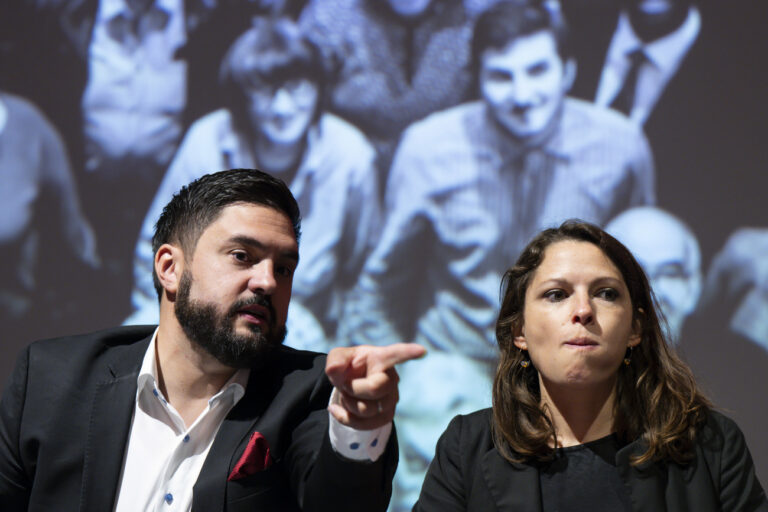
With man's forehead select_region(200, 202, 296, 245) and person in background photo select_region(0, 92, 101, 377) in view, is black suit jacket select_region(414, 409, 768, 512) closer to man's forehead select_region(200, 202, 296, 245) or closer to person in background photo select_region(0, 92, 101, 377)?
man's forehead select_region(200, 202, 296, 245)

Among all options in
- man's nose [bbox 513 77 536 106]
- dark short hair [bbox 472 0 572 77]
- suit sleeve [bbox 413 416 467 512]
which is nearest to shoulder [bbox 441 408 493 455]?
suit sleeve [bbox 413 416 467 512]

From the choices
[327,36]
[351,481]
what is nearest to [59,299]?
[327,36]

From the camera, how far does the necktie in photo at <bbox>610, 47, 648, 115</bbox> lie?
9.91 feet

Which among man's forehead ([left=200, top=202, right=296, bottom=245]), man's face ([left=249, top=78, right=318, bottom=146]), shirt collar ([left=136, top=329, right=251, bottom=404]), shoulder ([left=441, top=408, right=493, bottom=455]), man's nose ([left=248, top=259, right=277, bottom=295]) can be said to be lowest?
shoulder ([left=441, top=408, right=493, bottom=455])

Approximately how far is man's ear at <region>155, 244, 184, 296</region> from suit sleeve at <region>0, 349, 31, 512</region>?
40cm

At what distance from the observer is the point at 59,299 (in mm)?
3137

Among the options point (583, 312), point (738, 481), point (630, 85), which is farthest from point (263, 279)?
point (630, 85)

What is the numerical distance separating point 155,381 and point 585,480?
1060 mm

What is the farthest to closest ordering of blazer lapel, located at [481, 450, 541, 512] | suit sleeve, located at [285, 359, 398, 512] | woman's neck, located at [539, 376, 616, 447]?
woman's neck, located at [539, 376, 616, 447] → blazer lapel, located at [481, 450, 541, 512] → suit sleeve, located at [285, 359, 398, 512]

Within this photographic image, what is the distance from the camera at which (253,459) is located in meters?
1.67

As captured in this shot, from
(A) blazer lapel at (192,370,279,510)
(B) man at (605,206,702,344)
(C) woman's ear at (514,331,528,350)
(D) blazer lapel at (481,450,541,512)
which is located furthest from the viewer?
(B) man at (605,206,702,344)

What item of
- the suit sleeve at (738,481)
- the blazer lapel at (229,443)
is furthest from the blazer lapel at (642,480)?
the blazer lapel at (229,443)

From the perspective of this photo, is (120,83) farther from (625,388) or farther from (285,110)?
(625,388)

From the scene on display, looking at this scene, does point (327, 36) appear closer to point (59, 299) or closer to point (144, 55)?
point (144, 55)
